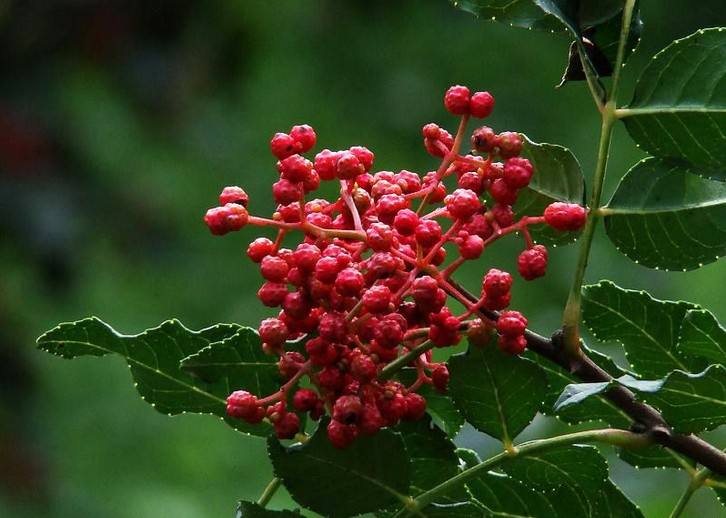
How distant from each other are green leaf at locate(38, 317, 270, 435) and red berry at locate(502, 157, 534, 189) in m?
0.23

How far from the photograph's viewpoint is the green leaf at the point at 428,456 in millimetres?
980

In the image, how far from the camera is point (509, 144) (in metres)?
0.94

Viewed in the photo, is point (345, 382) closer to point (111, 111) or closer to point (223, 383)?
point (223, 383)

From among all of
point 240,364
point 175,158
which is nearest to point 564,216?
point 240,364

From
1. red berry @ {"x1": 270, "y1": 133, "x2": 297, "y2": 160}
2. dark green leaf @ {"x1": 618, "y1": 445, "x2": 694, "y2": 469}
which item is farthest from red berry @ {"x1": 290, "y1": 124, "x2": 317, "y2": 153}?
dark green leaf @ {"x1": 618, "y1": 445, "x2": 694, "y2": 469}

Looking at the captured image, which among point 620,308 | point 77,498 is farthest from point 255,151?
point 620,308

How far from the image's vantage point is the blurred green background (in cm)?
375

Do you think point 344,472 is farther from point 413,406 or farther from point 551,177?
point 551,177

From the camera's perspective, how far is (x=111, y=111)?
6.80 m

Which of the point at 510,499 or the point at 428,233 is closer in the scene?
the point at 428,233

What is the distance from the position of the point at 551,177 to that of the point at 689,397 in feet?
0.63

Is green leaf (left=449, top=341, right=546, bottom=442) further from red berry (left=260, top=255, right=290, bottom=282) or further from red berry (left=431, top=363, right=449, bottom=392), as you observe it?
red berry (left=260, top=255, right=290, bottom=282)

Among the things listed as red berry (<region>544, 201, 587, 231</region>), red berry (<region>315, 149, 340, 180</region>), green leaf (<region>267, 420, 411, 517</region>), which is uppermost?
red berry (<region>544, 201, 587, 231</region>)

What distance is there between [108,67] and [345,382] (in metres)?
3.39
